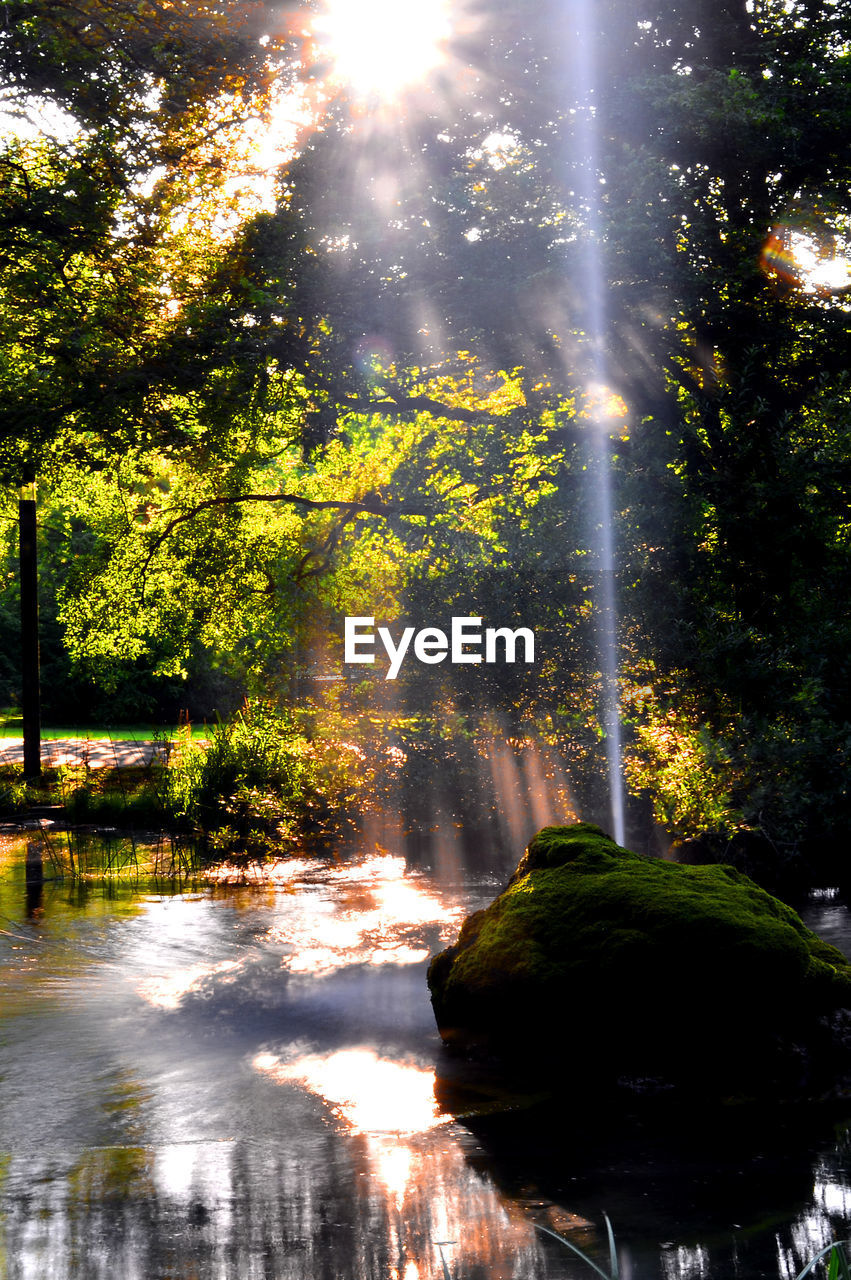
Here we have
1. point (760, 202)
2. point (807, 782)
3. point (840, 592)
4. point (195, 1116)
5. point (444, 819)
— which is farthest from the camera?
point (444, 819)

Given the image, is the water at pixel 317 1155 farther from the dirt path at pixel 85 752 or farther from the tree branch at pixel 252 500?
the dirt path at pixel 85 752

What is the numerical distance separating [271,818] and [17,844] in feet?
11.8

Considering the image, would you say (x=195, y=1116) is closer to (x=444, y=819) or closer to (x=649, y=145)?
(x=444, y=819)

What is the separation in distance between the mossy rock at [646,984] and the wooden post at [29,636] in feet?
48.5

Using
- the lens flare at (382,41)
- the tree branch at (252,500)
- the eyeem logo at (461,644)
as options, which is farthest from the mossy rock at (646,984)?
the tree branch at (252,500)

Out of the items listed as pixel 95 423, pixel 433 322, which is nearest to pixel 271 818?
pixel 95 423

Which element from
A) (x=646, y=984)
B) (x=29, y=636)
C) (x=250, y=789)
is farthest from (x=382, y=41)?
(x=29, y=636)

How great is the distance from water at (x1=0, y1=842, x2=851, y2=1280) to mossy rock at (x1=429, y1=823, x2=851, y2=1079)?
1.84 feet

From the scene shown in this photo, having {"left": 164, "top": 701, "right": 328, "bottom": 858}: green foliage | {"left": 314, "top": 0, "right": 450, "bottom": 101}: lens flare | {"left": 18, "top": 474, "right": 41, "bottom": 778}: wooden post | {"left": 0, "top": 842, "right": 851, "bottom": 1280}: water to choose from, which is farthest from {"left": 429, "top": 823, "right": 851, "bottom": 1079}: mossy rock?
{"left": 18, "top": 474, "right": 41, "bottom": 778}: wooden post

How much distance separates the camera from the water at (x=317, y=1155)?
508 centimetres

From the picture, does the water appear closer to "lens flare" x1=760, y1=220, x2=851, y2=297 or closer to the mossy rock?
the mossy rock

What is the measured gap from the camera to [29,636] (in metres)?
21.6

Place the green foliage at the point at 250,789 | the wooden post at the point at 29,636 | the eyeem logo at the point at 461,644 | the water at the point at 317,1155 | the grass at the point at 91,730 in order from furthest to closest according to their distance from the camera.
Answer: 1. the grass at the point at 91,730
2. the wooden post at the point at 29,636
3. the green foliage at the point at 250,789
4. the eyeem logo at the point at 461,644
5. the water at the point at 317,1155

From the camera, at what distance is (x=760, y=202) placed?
13.9 metres
